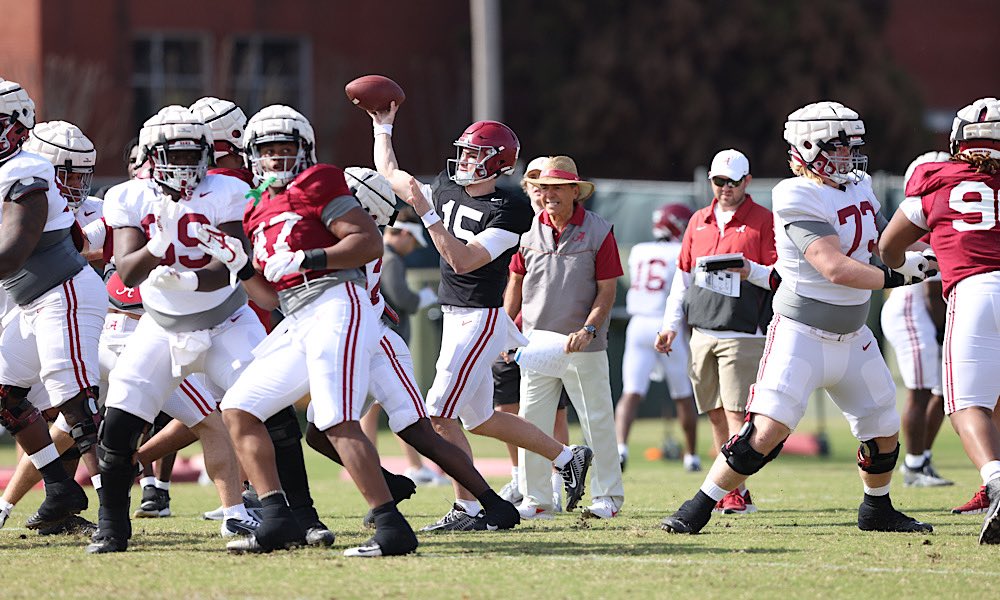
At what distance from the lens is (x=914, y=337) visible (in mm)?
10977

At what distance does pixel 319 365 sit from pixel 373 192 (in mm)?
1467

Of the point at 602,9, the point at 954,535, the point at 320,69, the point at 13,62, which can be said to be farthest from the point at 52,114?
the point at 954,535

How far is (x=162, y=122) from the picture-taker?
7039 mm

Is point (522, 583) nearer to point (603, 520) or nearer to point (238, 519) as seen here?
point (238, 519)

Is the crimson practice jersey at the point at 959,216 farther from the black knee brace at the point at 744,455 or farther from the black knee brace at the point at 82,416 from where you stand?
the black knee brace at the point at 82,416

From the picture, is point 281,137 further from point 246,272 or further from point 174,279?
point 174,279

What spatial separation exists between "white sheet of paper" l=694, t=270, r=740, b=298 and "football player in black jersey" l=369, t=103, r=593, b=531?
42.8 inches

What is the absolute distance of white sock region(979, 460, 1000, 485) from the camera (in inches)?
278

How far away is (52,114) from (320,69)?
226 inches

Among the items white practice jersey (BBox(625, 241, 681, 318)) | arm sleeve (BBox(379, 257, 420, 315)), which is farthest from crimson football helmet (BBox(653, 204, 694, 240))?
arm sleeve (BBox(379, 257, 420, 315))

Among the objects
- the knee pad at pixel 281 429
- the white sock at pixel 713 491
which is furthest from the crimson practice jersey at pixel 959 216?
the knee pad at pixel 281 429

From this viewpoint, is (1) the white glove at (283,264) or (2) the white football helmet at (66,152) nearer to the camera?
(1) the white glove at (283,264)

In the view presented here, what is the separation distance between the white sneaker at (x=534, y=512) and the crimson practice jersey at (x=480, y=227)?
4.07 ft

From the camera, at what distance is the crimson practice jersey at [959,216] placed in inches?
289
